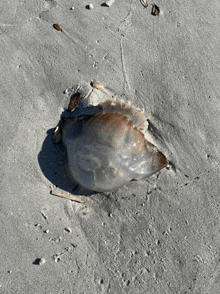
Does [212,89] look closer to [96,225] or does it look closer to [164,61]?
[164,61]

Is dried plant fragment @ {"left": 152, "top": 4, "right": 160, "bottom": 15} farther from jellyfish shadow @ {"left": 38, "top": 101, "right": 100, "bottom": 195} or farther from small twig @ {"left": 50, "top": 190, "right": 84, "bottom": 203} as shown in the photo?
small twig @ {"left": 50, "top": 190, "right": 84, "bottom": 203}

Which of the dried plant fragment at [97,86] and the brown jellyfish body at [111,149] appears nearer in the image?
the brown jellyfish body at [111,149]

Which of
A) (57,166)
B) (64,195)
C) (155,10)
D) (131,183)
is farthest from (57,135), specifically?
(155,10)

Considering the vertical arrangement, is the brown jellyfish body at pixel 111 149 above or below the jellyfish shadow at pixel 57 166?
above

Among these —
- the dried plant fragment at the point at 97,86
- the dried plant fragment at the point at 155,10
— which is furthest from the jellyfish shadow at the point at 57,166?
the dried plant fragment at the point at 155,10

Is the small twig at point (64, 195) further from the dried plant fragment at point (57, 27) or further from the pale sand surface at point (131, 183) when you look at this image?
the dried plant fragment at point (57, 27)

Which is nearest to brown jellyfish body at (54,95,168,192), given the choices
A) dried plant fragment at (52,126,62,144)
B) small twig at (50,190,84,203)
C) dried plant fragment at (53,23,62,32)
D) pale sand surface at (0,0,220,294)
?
dried plant fragment at (52,126,62,144)

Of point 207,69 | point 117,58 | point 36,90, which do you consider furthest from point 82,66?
point 207,69
